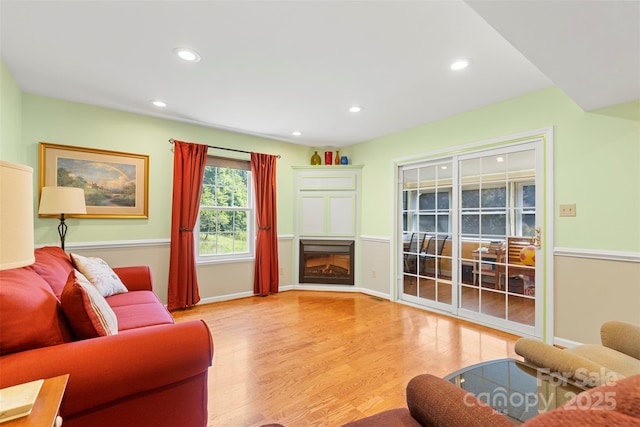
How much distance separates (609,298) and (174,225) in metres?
4.55

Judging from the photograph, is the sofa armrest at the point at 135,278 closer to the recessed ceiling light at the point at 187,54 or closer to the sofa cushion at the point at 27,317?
the sofa cushion at the point at 27,317

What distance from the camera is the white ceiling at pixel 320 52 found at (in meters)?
1.64

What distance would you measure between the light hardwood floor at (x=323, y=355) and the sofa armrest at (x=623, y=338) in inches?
37.6

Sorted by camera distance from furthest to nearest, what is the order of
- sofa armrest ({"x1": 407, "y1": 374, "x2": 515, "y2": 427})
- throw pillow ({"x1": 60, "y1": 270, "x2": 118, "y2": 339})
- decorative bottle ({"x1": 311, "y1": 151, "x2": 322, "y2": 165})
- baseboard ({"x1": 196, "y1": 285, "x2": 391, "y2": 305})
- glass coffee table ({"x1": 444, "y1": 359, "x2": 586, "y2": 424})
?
decorative bottle ({"x1": 311, "y1": 151, "x2": 322, "y2": 165})
baseboard ({"x1": 196, "y1": 285, "x2": 391, "y2": 305})
throw pillow ({"x1": 60, "y1": 270, "x2": 118, "y2": 339})
glass coffee table ({"x1": 444, "y1": 359, "x2": 586, "y2": 424})
sofa armrest ({"x1": 407, "y1": 374, "x2": 515, "y2": 427})

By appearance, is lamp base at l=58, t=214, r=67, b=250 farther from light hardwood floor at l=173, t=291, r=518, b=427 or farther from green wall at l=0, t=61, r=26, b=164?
light hardwood floor at l=173, t=291, r=518, b=427

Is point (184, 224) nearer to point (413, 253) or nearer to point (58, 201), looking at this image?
point (58, 201)

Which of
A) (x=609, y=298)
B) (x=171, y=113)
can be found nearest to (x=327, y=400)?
(x=609, y=298)

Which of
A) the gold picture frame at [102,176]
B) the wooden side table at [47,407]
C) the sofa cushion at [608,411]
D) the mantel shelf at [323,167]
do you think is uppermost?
the mantel shelf at [323,167]

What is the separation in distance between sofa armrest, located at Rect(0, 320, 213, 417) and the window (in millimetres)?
2887

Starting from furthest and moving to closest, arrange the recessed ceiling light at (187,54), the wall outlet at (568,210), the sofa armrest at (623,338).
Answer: the wall outlet at (568,210) < the recessed ceiling light at (187,54) < the sofa armrest at (623,338)

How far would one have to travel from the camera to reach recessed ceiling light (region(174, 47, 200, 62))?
2182 millimetres

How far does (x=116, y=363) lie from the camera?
1.17m

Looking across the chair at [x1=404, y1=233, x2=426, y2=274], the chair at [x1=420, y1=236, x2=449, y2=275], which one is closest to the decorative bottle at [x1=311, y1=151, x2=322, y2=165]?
the chair at [x1=404, y1=233, x2=426, y2=274]

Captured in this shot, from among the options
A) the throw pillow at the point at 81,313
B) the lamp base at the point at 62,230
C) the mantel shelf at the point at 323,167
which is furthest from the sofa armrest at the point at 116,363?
the mantel shelf at the point at 323,167
